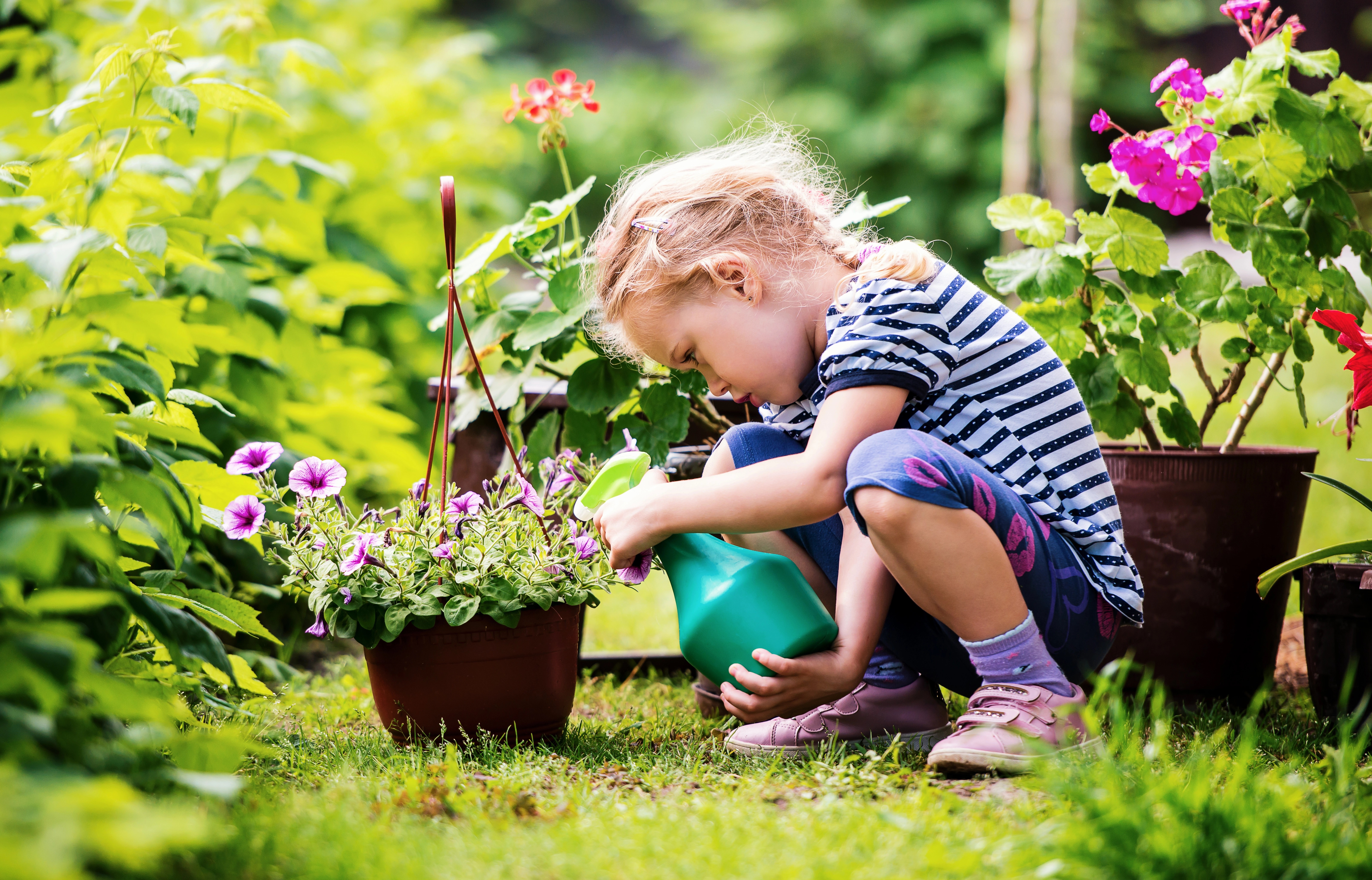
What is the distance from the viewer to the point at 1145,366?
75.9 inches

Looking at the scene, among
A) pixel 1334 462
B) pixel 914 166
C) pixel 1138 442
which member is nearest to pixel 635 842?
pixel 1138 442

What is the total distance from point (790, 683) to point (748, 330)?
507 mm

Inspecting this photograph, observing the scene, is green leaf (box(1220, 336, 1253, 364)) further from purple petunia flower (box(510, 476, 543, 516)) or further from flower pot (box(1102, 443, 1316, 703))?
purple petunia flower (box(510, 476, 543, 516))

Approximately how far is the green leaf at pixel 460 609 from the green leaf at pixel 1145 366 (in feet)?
3.96

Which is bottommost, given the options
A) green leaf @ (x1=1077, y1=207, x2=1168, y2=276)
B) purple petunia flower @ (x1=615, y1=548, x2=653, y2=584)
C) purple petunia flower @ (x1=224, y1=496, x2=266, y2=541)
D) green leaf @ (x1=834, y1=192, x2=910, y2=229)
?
purple petunia flower @ (x1=615, y1=548, x2=653, y2=584)

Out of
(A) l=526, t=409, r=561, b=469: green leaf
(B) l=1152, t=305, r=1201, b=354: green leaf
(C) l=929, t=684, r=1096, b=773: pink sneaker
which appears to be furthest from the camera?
(A) l=526, t=409, r=561, b=469: green leaf

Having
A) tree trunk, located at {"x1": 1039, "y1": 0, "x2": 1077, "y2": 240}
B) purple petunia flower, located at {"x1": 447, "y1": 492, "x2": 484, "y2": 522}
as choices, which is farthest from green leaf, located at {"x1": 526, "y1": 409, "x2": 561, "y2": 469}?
tree trunk, located at {"x1": 1039, "y1": 0, "x2": 1077, "y2": 240}

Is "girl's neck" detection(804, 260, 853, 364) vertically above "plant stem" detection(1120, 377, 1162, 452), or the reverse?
"girl's neck" detection(804, 260, 853, 364)

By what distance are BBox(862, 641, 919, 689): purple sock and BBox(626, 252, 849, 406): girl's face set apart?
434 mm

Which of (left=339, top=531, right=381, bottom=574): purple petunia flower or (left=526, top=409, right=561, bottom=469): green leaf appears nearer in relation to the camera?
(left=339, top=531, right=381, bottom=574): purple petunia flower

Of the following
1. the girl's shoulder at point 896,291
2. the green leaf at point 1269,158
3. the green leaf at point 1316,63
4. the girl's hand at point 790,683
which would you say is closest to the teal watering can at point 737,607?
the girl's hand at point 790,683

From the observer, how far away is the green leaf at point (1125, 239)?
1.88 metres

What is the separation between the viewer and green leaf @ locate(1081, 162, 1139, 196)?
1935 millimetres

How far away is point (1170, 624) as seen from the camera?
1874 millimetres
